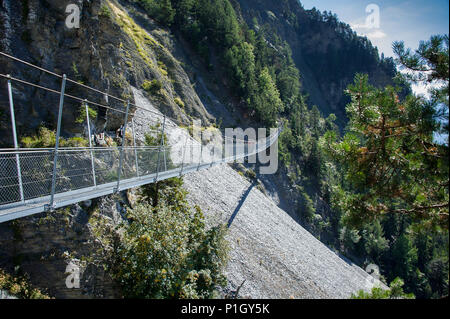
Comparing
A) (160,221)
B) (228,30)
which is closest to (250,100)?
(228,30)

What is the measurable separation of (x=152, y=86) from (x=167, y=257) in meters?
17.6

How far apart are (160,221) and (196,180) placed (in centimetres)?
707

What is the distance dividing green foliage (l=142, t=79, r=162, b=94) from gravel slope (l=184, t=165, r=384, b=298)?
27.4ft

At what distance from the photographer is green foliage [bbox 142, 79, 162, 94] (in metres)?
22.1

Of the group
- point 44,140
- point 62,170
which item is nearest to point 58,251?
point 62,170

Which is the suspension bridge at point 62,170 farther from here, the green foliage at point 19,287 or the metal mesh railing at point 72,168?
the green foliage at point 19,287

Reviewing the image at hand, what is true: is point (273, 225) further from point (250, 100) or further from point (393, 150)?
point (250, 100)

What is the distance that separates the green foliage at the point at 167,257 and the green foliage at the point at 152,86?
1481 centimetres

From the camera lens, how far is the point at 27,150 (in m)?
4.99

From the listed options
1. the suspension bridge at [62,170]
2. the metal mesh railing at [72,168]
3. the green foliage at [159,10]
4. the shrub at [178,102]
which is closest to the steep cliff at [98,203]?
the suspension bridge at [62,170]

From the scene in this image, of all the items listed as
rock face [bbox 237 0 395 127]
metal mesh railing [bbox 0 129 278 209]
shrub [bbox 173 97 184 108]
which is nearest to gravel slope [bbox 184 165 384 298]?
metal mesh railing [bbox 0 129 278 209]

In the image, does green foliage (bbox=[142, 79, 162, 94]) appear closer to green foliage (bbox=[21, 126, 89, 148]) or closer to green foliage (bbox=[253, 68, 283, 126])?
green foliage (bbox=[21, 126, 89, 148])

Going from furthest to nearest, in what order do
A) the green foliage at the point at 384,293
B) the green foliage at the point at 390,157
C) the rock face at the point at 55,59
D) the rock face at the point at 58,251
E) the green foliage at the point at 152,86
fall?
the green foliage at the point at 152,86
the rock face at the point at 55,59
the rock face at the point at 58,251
the green foliage at the point at 384,293
the green foliage at the point at 390,157

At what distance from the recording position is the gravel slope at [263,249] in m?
11.1
